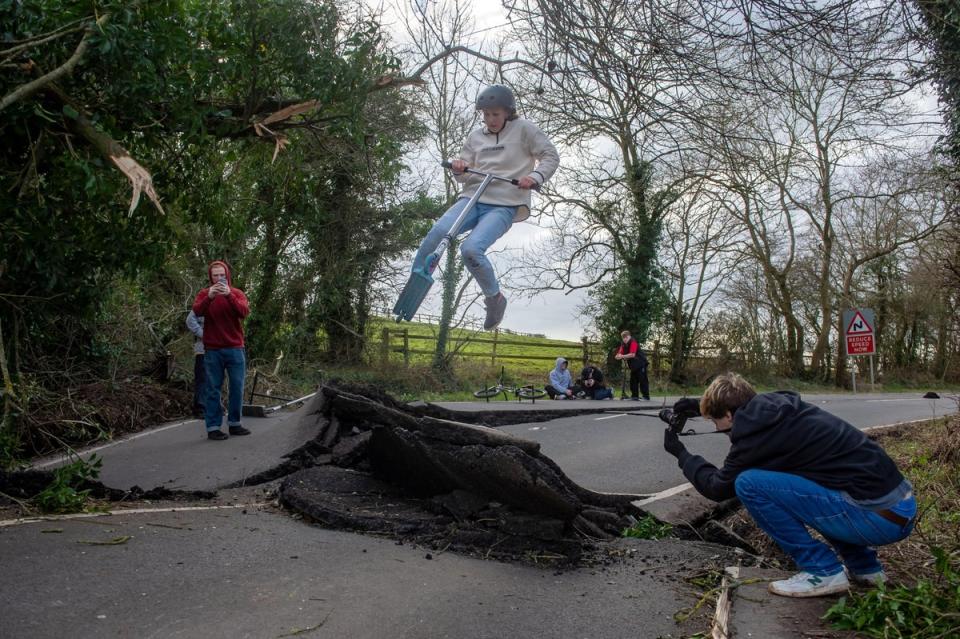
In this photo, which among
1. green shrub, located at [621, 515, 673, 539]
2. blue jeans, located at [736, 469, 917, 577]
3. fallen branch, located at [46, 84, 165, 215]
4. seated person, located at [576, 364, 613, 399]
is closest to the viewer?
blue jeans, located at [736, 469, 917, 577]

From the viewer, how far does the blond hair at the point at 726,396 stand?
4.55m

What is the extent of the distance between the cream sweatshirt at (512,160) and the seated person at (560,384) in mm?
15455

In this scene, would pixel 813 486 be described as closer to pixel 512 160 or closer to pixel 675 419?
pixel 675 419

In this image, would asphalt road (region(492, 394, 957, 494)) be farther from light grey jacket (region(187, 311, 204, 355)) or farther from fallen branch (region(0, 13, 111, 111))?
fallen branch (region(0, 13, 111, 111))

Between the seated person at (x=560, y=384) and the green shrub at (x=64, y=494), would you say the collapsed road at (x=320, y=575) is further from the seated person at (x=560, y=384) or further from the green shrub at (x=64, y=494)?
the seated person at (x=560, y=384)

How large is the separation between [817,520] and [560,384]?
1589 cm

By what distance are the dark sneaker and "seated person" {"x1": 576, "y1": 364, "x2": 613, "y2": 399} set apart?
52.0ft

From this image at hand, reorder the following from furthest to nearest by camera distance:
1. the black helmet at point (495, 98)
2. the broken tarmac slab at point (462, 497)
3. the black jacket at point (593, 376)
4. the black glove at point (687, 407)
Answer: the black jacket at point (593, 376)
the broken tarmac slab at point (462, 497)
the black glove at point (687, 407)
the black helmet at point (495, 98)

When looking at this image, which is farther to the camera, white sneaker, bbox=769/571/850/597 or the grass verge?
white sneaker, bbox=769/571/850/597

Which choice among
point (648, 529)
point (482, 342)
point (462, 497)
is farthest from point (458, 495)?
point (482, 342)

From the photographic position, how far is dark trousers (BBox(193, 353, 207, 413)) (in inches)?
464

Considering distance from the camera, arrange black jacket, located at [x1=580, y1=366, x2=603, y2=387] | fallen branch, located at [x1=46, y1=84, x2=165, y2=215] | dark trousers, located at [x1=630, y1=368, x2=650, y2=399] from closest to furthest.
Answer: fallen branch, located at [x1=46, y1=84, x2=165, y2=215], dark trousers, located at [x1=630, y1=368, x2=650, y2=399], black jacket, located at [x1=580, y1=366, x2=603, y2=387]

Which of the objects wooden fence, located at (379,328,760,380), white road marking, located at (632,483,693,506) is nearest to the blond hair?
Answer: white road marking, located at (632,483,693,506)

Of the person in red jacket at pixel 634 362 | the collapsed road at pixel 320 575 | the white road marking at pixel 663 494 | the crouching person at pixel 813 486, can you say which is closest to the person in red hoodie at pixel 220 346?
the collapsed road at pixel 320 575
